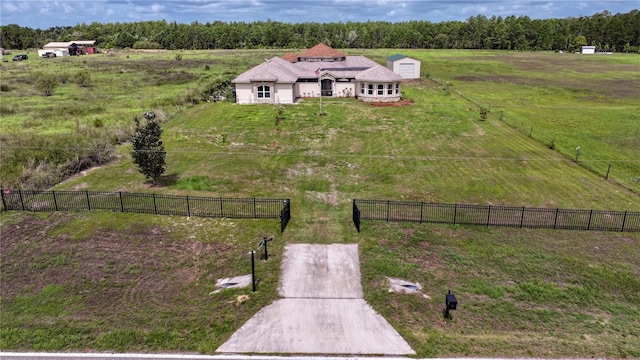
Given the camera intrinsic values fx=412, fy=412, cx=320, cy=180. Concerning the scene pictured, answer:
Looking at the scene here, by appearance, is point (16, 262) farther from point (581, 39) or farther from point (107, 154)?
point (581, 39)

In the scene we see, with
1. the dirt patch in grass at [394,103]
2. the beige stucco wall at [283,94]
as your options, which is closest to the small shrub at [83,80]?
the beige stucco wall at [283,94]

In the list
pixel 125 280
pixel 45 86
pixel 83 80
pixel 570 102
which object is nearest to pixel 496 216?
pixel 125 280

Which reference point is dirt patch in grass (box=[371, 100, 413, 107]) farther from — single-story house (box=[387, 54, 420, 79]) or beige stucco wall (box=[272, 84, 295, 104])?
single-story house (box=[387, 54, 420, 79])

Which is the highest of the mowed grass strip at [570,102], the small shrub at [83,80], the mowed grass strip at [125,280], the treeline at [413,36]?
the treeline at [413,36]

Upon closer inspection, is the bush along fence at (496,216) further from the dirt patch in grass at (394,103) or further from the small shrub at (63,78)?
the small shrub at (63,78)

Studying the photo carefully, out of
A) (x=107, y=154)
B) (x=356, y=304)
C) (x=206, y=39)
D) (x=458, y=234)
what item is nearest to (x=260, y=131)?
(x=107, y=154)

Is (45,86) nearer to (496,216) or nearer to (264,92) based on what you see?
(264,92)
